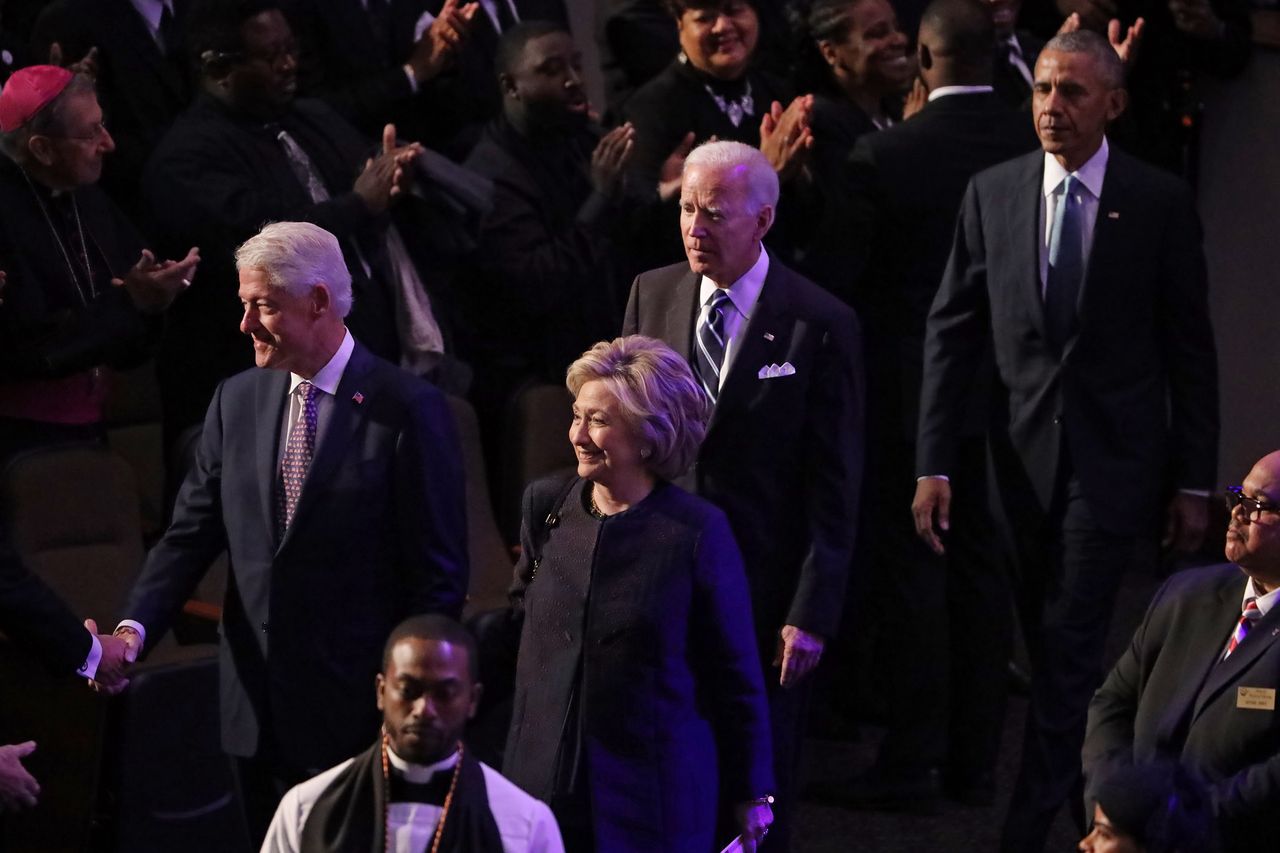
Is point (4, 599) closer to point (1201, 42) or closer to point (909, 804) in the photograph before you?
point (909, 804)

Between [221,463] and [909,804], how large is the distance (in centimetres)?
218

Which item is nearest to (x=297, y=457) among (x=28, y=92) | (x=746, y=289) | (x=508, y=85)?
(x=746, y=289)

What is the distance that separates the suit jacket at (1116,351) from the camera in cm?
484

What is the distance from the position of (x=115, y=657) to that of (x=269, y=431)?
0.52 m

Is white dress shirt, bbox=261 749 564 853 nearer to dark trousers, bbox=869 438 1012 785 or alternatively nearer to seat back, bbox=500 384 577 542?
dark trousers, bbox=869 438 1012 785

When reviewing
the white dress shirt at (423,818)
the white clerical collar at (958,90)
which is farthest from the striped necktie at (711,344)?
the white dress shirt at (423,818)

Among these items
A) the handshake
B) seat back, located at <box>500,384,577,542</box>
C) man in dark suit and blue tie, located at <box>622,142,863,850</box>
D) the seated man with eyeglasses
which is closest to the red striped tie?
the seated man with eyeglasses

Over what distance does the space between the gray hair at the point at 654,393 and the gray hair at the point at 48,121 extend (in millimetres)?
1860

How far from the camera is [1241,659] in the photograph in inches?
156

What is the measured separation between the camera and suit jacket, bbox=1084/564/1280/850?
3.81 m

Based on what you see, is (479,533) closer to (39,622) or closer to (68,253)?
(68,253)

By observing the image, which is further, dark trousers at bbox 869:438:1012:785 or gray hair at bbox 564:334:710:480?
dark trousers at bbox 869:438:1012:785

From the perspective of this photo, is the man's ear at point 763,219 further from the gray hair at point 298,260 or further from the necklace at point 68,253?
the necklace at point 68,253

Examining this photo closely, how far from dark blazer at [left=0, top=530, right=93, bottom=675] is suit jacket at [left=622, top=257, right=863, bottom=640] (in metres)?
1.23
